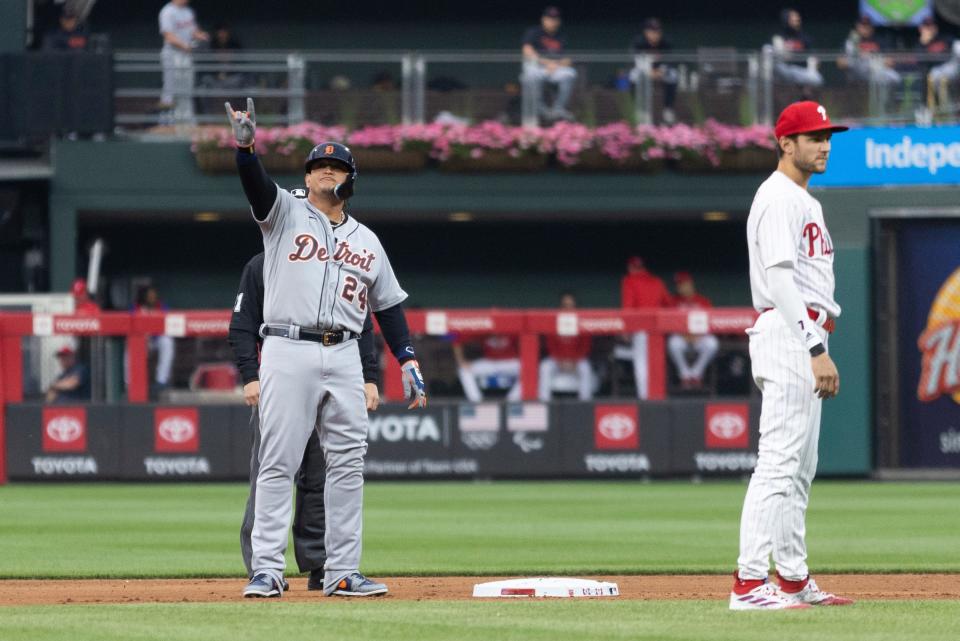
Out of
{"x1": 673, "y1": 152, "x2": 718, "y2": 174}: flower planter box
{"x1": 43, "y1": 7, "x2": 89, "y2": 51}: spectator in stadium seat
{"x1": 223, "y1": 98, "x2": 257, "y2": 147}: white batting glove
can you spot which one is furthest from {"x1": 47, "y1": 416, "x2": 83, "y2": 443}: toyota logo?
{"x1": 223, "y1": 98, "x2": 257, "y2": 147}: white batting glove

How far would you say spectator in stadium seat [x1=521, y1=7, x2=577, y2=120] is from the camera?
77.5 feet

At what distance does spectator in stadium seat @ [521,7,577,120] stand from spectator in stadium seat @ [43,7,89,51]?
6.16 m

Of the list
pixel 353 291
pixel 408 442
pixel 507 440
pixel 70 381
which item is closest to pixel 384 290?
pixel 353 291

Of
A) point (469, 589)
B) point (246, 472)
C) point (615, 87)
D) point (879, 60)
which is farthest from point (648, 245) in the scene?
point (469, 589)

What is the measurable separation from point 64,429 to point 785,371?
14.1 metres

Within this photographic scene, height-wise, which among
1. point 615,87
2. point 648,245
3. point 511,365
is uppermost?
point 615,87

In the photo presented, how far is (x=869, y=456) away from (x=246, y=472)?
7.26 meters

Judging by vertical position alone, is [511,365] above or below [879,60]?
below

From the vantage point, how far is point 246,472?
65.3ft

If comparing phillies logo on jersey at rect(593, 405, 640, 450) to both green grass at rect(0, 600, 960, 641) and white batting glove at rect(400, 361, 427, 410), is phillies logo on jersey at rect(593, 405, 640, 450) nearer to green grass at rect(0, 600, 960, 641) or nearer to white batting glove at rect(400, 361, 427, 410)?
white batting glove at rect(400, 361, 427, 410)

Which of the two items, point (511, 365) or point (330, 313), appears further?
point (511, 365)

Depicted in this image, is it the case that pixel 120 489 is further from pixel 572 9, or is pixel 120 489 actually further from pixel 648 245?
pixel 572 9

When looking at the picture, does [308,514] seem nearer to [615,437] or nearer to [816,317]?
[816,317]

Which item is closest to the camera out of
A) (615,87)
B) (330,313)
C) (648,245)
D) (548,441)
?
(330,313)
